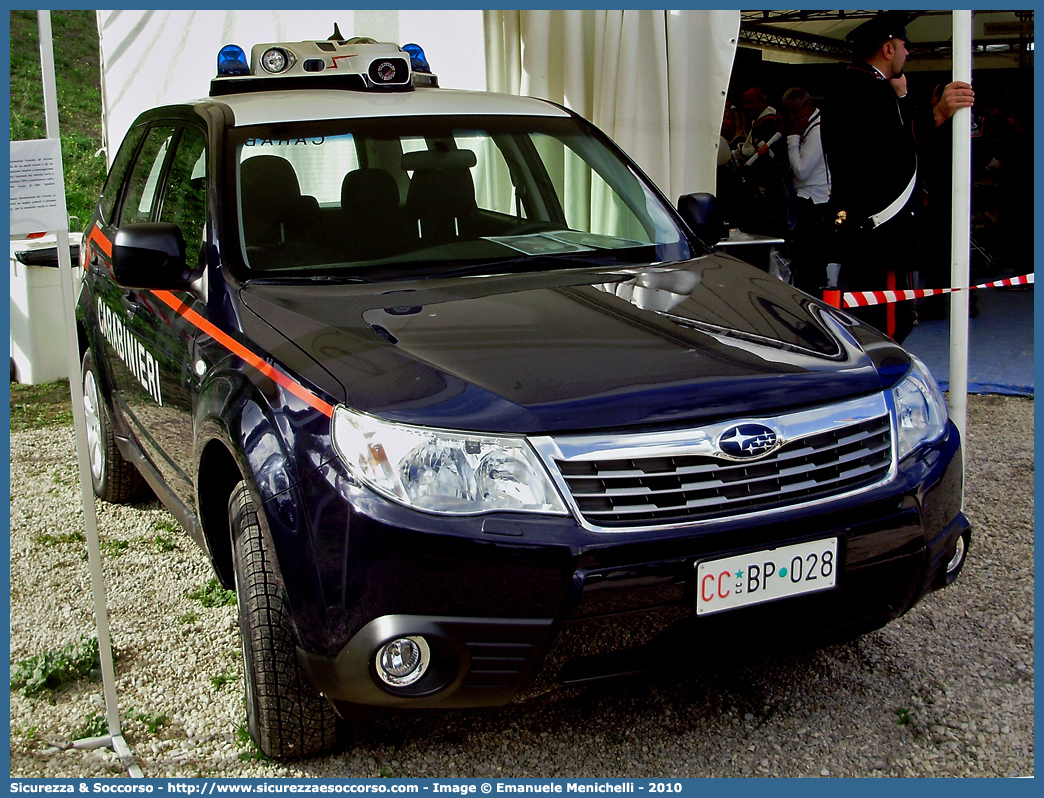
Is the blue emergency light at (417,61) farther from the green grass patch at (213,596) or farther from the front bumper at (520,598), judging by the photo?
the front bumper at (520,598)

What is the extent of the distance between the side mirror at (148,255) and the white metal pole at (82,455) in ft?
0.72

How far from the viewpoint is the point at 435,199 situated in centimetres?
316

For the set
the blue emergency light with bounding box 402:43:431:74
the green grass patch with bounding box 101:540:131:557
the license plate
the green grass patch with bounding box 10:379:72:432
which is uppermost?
the blue emergency light with bounding box 402:43:431:74

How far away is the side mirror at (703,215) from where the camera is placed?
135 inches

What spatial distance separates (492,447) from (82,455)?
114 centimetres

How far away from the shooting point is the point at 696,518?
2.04m

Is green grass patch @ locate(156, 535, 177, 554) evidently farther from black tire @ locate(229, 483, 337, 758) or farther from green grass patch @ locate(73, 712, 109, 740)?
black tire @ locate(229, 483, 337, 758)

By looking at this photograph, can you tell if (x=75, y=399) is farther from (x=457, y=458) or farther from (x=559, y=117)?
(x=559, y=117)

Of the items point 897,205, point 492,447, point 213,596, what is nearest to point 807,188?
point 897,205

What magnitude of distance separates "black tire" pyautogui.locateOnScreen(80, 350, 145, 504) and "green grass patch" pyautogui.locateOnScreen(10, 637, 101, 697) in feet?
3.94

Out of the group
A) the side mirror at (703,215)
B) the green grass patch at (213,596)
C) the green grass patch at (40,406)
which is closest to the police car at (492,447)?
the side mirror at (703,215)

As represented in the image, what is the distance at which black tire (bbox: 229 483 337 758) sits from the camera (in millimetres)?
2199

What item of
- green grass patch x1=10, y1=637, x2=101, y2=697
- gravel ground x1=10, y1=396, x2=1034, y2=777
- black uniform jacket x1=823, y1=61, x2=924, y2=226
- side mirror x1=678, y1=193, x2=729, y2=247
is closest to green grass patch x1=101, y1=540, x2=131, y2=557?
gravel ground x1=10, y1=396, x2=1034, y2=777

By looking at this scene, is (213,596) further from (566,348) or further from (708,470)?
(708,470)
